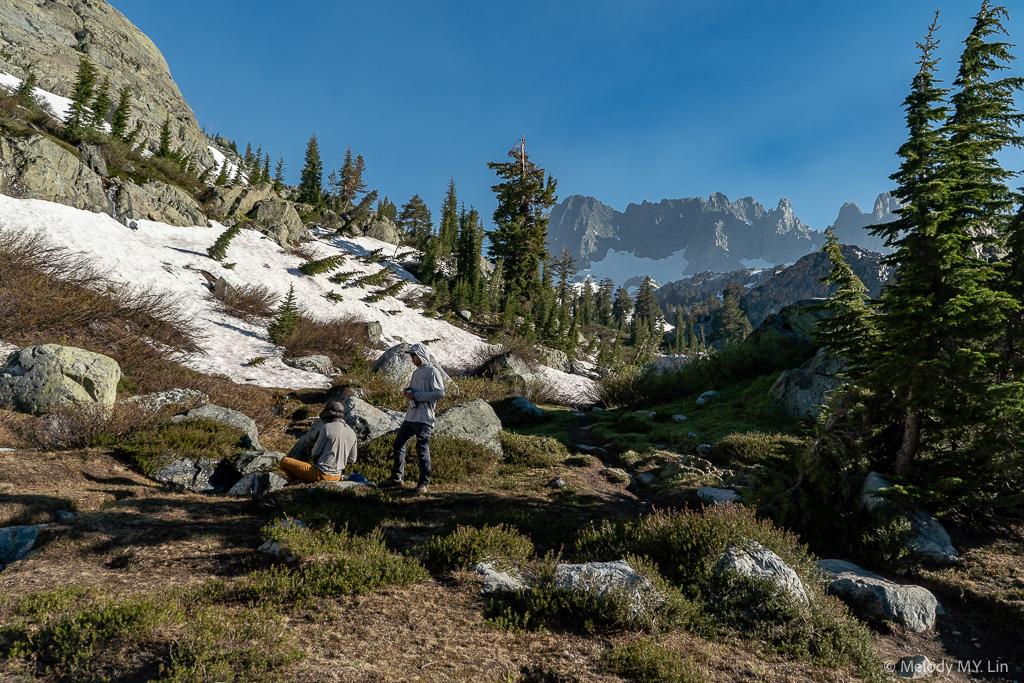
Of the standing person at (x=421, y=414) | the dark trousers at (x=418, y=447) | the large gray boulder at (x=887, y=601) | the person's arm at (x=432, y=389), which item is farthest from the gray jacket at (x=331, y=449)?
the large gray boulder at (x=887, y=601)

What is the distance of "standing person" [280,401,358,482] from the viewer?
285 inches

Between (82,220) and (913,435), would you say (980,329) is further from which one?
(82,220)

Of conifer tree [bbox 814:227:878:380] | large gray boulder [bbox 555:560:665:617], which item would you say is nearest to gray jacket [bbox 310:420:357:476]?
large gray boulder [bbox 555:560:665:617]

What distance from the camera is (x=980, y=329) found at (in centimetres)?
602

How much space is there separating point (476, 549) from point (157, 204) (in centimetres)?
2814

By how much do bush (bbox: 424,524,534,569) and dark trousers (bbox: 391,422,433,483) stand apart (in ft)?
7.68

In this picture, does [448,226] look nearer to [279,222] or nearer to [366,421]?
[279,222]

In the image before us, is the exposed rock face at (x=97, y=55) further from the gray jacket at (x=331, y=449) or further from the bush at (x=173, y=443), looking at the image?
the gray jacket at (x=331, y=449)

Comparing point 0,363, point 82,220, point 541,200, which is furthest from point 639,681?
point 541,200

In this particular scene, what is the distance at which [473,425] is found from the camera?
34.0 ft

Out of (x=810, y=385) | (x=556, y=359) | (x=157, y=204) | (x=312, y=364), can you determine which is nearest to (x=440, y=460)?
(x=312, y=364)

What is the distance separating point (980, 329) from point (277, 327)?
19694mm

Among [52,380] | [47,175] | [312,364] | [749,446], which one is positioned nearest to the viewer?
[52,380]

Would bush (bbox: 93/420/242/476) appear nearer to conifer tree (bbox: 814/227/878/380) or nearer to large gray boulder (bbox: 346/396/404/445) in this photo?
large gray boulder (bbox: 346/396/404/445)
